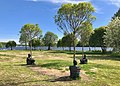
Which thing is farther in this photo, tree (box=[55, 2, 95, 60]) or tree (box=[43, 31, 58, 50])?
tree (box=[43, 31, 58, 50])

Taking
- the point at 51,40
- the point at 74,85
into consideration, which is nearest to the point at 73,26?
the point at 74,85

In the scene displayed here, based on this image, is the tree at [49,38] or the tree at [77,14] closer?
the tree at [77,14]

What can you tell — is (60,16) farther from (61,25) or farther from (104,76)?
(104,76)

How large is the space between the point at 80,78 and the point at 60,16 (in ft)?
37.2

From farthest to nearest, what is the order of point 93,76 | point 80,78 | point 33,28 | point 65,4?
1. point 33,28
2. point 65,4
3. point 93,76
4. point 80,78

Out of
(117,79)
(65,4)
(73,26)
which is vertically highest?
A: (65,4)

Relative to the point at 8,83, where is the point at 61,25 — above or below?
above

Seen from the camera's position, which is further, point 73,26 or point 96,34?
point 96,34

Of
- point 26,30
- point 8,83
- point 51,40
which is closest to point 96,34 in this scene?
point 26,30

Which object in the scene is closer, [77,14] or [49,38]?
[77,14]

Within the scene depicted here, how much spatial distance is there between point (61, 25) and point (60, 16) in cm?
118

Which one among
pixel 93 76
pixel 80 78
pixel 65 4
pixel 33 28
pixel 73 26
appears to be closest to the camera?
pixel 80 78

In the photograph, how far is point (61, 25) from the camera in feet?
104

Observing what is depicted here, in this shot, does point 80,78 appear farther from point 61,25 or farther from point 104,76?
point 61,25
